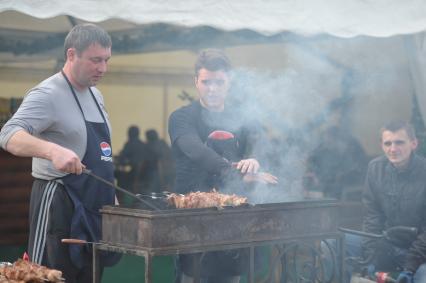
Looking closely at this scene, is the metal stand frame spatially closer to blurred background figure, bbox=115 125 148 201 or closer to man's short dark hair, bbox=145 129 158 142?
blurred background figure, bbox=115 125 148 201

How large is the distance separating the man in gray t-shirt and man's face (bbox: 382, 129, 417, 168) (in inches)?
99.7

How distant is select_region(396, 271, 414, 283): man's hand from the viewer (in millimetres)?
5023

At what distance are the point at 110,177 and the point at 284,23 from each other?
2.38m

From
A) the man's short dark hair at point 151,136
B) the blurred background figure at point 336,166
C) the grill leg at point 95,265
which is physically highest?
the man's short dark hair at point 151,136

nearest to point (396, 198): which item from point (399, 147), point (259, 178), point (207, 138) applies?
point (399, 147)

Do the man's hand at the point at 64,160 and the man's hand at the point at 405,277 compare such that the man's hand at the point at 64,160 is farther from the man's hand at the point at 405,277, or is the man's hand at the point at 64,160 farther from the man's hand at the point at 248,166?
the man's hand at the point at 405,277

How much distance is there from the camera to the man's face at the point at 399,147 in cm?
550

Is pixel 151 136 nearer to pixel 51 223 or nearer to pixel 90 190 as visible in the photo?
pixel 90 190

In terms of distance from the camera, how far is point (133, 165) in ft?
37.9

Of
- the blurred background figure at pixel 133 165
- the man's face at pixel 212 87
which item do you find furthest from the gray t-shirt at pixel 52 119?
the blurred background figure at pixel 133 165

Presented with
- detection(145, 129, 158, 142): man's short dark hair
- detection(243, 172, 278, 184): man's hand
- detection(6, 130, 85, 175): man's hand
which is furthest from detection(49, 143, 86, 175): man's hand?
detection(145, 129, 158, 142): man's short dark hair

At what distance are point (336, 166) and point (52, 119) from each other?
511 cm

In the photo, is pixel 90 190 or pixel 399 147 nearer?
pixel 90 190

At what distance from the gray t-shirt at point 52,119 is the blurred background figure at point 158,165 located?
717 centimetres
